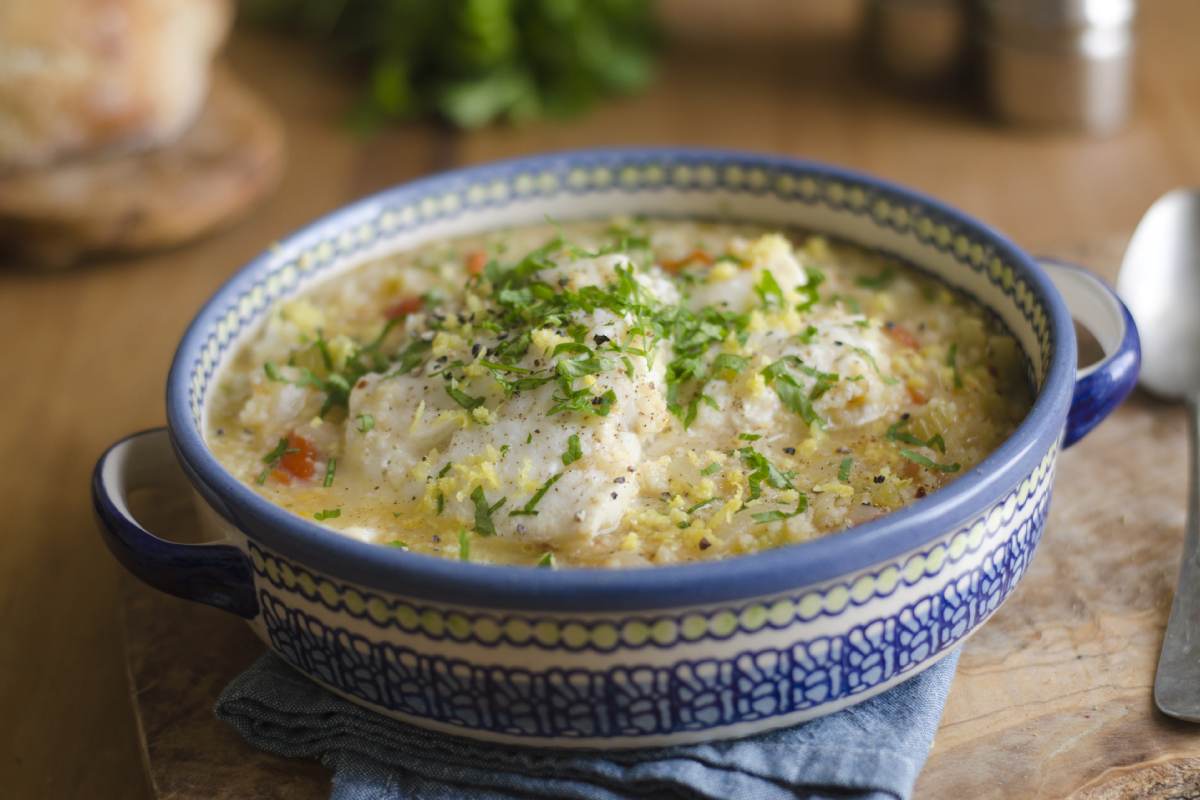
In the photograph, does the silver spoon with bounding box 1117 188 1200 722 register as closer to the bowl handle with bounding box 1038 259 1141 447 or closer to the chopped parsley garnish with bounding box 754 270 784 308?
the bowl handle with bounding box 1038 259 1141 447

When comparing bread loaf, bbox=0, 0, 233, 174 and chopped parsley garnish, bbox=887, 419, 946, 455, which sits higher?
chopped parsley garnish, bbox=887, 419, 946, 455

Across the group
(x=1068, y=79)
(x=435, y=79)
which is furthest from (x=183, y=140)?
(x=1068, y=79)

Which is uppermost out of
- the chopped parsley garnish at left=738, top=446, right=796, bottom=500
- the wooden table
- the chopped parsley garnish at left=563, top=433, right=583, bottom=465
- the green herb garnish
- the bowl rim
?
the bowl rim

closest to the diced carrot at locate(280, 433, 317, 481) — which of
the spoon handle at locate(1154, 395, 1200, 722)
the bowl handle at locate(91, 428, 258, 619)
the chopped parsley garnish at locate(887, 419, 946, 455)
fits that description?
the bowl handle at locate(91, 428, 258, 619)

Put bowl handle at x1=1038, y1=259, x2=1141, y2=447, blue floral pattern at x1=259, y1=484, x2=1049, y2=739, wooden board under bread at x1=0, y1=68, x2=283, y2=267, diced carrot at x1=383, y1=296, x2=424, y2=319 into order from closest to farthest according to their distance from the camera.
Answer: blue floral pattern at x1=259, y1=484, x2=1049, y2=739, bowl handle at x1=1038, y1=259, x2=1141, y2=447, diced carrot at x1=383, y1=296, x2=424, y2=319, wooden board under bread at x1=0, y1=68, x2=283, y2=267

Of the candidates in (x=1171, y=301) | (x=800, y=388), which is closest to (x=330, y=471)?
(x=800, y=388)

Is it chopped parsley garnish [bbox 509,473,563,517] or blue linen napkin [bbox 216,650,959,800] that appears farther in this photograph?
chopped parsley garnish [bbox 509,473,563,517]

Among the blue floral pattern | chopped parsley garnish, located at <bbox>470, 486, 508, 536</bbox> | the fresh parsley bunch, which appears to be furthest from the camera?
the fresh parsley bunch
